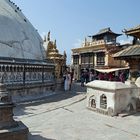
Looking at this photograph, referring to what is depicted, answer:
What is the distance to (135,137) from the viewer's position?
6.67m

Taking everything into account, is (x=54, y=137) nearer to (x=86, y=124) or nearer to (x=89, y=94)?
(x=86, y=124)

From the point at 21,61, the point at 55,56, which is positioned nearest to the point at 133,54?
the point at 21,61

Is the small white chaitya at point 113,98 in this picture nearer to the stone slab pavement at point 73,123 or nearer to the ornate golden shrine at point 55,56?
the stone slab pavement at point 73,123

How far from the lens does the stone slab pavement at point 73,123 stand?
22.1 feet

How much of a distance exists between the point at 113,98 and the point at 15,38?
861cm

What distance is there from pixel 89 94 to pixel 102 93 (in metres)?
0.88

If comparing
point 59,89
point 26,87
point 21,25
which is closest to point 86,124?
point 26,87

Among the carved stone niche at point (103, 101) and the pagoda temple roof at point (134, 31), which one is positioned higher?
the pagoda temple roof at point (134, 31)

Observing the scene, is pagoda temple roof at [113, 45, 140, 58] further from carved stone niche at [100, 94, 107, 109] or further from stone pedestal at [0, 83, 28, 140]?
stone pedestal at [0, 83, 28, 140]

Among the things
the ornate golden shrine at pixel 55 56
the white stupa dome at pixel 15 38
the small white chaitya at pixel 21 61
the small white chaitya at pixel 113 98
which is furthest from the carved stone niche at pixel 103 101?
the ornate golden shrine at pixel 55 56

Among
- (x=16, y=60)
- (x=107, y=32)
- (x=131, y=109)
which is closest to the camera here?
(x=131, y=109)

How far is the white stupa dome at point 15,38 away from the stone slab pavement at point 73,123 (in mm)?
4856

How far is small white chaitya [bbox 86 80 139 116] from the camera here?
9.13 m

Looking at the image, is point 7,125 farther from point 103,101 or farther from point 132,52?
point 132,52
